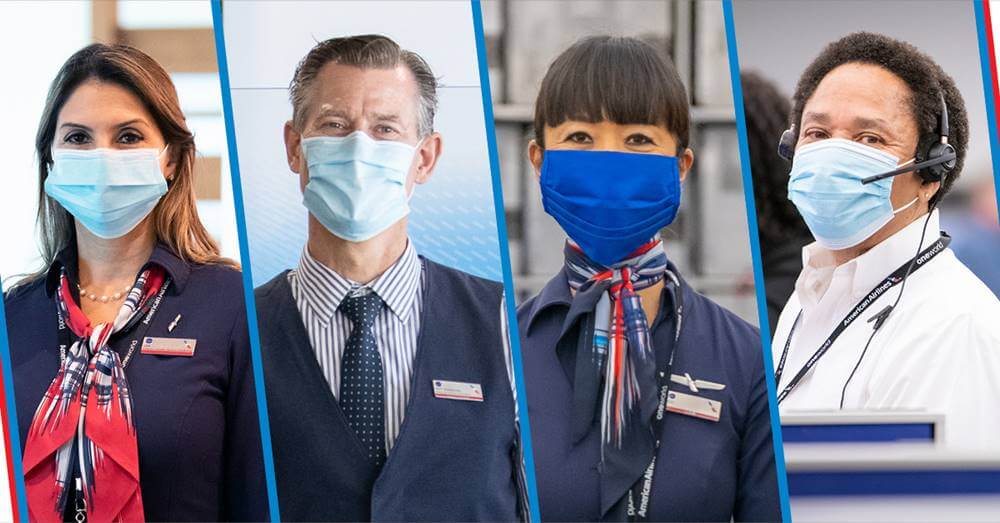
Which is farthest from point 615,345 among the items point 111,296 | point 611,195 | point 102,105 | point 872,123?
point 102,105

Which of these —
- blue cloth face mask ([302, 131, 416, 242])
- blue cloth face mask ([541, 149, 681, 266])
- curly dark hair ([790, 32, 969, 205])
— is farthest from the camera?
curly dark hair ([790, 32, 969, 205])

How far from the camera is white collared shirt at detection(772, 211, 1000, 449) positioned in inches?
106

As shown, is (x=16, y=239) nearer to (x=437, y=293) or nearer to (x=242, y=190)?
(x=242, y=190)

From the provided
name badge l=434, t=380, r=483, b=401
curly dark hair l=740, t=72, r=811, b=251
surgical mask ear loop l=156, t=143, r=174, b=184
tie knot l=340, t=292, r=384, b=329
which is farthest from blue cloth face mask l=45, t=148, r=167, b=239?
curly dark hair l=740, t=72, r=811, b=251

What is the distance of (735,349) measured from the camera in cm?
262

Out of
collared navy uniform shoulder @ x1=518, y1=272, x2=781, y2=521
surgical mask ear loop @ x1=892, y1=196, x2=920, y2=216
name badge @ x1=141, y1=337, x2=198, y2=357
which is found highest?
surgical mask ear loop @ x1=892, y1=196, x2=920, y2=216

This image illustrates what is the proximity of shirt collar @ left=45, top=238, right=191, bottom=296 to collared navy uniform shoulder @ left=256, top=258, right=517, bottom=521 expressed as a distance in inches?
8.7

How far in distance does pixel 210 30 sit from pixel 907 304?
182 centimetres

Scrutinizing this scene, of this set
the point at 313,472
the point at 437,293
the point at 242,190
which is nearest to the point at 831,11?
the point at 437,293

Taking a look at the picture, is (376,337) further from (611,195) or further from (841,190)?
(841,190)

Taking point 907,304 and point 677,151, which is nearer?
point 677,151

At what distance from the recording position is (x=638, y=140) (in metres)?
2.54

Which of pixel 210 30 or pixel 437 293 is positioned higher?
pixel 210 30

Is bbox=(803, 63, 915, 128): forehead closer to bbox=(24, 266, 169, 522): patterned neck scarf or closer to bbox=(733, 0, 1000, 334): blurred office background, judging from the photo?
bbox=(733, 0, 1000, 334): blurred office background
